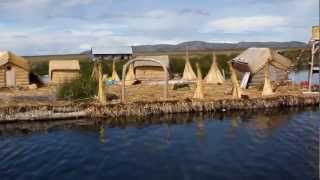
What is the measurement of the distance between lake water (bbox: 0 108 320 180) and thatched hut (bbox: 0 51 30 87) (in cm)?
1887

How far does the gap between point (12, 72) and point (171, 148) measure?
2974 cm

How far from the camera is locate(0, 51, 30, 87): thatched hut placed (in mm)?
48031

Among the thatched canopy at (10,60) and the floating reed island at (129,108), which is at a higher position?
the thatched canopy at (10,60)

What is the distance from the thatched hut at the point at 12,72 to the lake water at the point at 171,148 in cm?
1887

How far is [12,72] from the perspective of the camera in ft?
159

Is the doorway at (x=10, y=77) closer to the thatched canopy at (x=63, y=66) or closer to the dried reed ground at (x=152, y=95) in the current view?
the dried reed ground at (x=152, y=95)

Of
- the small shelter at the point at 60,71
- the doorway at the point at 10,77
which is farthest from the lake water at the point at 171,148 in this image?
the small shelter at the point at 60,71

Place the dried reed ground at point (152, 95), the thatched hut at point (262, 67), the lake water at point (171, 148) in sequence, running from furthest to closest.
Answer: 1. the thatched hut at point (262, 67)
2. the dried reed ground at point (152, 95)
3. the lake water at point (171, 148)

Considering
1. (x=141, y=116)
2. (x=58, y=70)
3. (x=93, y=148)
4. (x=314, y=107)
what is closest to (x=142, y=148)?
(x=93, y=148)

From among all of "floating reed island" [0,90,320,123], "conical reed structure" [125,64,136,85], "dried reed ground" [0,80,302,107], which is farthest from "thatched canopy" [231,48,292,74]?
"conical reed structure" [125,64,136,85]

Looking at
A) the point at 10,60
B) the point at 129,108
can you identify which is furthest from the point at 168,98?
the point at 10,60

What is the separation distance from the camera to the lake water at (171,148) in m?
19.9

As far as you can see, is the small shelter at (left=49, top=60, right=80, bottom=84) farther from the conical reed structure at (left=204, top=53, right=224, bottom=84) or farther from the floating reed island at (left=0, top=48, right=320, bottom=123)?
the conical reed structure at (left=204, top=53, right=224, bottom=84)

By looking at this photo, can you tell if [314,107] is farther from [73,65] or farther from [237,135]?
[73,65]
